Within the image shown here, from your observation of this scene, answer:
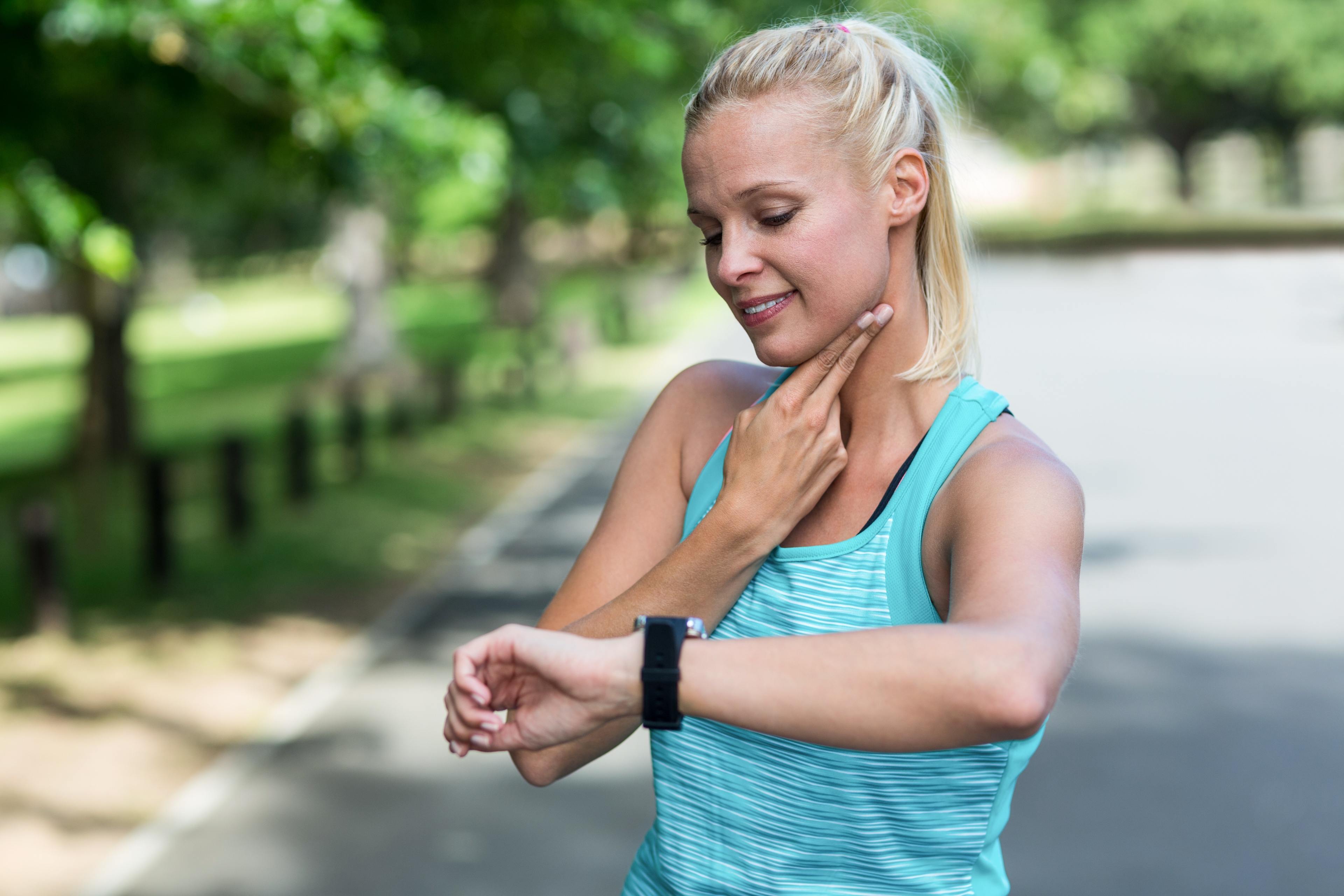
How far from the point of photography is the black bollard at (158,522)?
9.97 metres

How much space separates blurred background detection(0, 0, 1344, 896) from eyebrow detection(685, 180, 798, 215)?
0.42m

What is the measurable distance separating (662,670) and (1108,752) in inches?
200

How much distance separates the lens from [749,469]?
1829 millimetres

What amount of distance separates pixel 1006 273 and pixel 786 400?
4094 cm

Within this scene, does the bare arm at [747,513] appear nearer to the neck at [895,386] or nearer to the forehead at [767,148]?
the neck at [895,386]

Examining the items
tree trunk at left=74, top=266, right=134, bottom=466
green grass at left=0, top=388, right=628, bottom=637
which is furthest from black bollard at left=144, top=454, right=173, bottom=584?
tree trunk at left=74, top=266, right=134, bottom=466

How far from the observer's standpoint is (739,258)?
174 centimetres

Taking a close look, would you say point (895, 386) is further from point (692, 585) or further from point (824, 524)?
point (692, 585)

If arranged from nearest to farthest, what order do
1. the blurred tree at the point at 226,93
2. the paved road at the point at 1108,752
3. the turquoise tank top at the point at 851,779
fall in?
1. the turquoise tank top at the point at 851,779
2. the paved road at the point at 1108,752
3. the blurred tree at the point at 226,93

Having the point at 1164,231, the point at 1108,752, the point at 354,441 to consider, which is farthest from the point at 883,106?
the point at 1164,231

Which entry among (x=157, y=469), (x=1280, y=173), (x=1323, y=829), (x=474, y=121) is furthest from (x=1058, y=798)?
(x=1280, y=173)

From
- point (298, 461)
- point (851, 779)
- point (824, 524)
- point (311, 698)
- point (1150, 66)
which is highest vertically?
point (1150, 66)

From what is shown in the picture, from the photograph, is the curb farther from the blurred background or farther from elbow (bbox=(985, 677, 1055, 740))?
elbow (bbox=(985, 677, 1055, 740))

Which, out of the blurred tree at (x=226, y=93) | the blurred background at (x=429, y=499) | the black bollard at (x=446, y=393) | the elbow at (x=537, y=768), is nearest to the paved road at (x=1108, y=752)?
the blurred background at (x=429, y=499)
